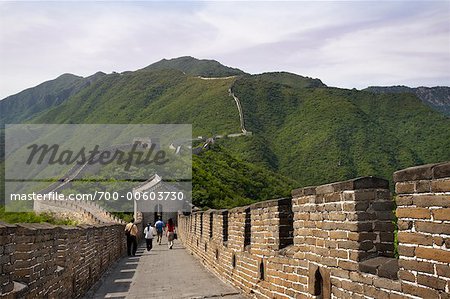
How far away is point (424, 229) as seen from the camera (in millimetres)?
3408

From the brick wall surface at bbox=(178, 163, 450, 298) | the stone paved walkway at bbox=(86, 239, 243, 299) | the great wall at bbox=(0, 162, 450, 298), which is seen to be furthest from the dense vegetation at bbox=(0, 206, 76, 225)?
the brick wall surface at bbox=(178, 163, 450, 298)

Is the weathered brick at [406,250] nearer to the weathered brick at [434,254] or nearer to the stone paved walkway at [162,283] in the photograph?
the weathered brick at [434,254]

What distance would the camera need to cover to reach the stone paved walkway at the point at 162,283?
8.84 m

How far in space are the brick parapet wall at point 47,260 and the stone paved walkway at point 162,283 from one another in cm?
50

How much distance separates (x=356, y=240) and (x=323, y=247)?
0.72m

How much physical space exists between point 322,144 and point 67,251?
2851 inches

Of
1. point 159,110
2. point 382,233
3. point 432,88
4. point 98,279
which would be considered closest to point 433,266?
point 382,233

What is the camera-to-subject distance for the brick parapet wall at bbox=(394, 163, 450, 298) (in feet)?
10.6

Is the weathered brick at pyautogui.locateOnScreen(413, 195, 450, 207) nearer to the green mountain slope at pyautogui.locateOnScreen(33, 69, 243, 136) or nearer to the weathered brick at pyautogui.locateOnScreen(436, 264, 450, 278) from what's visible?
the weathered brick at pyautogui.locateOnScreen(436, 264, 450, 278)

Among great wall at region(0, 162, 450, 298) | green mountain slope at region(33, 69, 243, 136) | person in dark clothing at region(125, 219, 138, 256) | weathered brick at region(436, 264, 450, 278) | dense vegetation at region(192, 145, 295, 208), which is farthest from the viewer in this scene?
green mountain slope at region(33, 69, 243, 136)

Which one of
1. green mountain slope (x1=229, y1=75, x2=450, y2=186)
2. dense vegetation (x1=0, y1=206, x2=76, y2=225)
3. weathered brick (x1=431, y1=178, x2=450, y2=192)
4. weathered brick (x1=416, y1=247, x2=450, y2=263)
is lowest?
dense vegetation (x1=0, y1=206, x2=76, y2=225)

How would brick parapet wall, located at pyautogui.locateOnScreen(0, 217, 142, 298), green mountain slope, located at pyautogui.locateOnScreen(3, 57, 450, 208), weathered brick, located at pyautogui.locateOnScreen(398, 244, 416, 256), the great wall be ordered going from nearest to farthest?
the great wall → weathered brick, located at pyautogui.locateOnScreen(398, 244, 416, 256) → brick parapet wall, located at pyautogui.locateOnScreen(0, 217, 142, 298) → green mountain slope, located at pyautogui.locateOnScreen(3, 57, 450, 208)

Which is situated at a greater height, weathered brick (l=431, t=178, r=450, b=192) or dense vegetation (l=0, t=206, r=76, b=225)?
weathered brick (l=431, t=178, r=450, b=192)

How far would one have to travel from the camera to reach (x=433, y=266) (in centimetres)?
330
